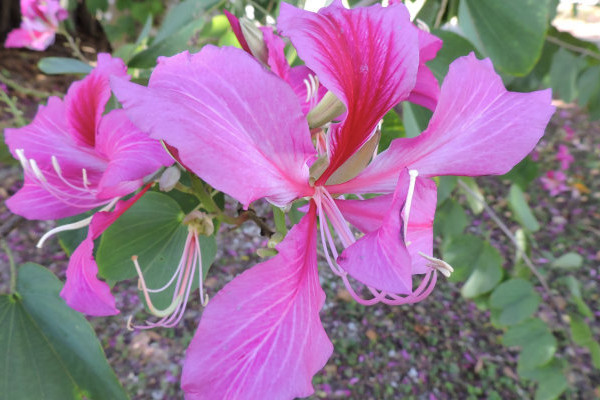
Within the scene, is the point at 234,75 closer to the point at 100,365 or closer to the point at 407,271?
the point at 407,271

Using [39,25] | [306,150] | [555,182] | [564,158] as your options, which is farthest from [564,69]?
[564,158]

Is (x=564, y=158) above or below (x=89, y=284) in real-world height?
below

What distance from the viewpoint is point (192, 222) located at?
0.53 metres

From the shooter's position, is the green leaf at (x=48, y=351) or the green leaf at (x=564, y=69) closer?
the green leaf at (x=48, y=351)

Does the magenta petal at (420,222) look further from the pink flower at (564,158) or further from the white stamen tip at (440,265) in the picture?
the pink flower at (564,158)

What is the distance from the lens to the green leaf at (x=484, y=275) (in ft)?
4.50

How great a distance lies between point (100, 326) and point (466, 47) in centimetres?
229

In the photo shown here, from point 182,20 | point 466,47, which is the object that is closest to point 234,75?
point 466,47

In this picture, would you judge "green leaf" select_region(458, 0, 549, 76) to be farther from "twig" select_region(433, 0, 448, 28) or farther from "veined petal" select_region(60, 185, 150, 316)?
"veined petal" select_region(60, 185, 150, 316)

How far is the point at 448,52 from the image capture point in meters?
0.87

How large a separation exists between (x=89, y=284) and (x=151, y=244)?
0.21 meters

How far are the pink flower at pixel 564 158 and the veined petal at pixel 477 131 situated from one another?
3.77 meters

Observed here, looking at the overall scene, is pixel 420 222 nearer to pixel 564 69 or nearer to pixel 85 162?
pixel 85 162

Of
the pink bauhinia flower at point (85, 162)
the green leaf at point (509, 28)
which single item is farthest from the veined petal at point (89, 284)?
the green leaf at point (509, 28)
